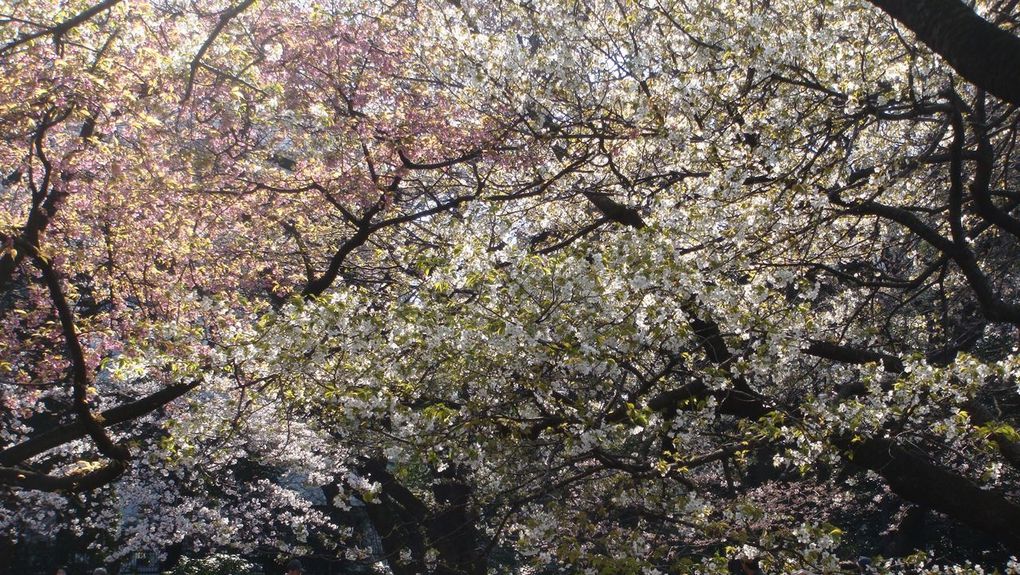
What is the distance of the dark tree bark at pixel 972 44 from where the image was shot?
3.85 metres

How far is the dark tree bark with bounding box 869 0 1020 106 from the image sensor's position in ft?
12.6

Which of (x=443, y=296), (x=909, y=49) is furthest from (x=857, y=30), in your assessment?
(x=443, y=296)

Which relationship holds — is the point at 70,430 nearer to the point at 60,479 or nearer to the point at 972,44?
the point at 60,479

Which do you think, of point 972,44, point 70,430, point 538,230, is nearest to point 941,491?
point 972,44

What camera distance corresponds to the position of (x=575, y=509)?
8.87 m

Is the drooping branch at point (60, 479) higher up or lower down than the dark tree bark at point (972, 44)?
lower down

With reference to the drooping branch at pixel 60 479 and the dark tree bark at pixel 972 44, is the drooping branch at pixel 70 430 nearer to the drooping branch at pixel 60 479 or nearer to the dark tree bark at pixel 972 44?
the drooping branch at pixel 60 479

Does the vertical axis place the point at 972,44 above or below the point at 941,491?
above

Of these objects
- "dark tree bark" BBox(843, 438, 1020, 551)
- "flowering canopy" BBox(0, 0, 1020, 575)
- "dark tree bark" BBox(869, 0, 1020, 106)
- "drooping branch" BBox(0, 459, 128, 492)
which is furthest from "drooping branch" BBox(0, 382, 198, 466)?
"dark tree bark" BBox(869, 0, 1020, 106)

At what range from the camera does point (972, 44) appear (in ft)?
13.1

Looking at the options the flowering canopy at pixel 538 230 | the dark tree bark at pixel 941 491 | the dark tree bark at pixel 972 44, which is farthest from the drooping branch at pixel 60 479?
A: the dark tree bark at pixel 972 44

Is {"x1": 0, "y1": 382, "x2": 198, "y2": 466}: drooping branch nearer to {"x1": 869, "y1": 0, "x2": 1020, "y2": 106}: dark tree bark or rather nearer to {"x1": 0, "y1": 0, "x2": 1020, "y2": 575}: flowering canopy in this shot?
{"x1": 0, "y1": 0, "x2": 1020, "y2": 575}: flowering canopy

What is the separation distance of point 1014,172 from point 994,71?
8.19 m

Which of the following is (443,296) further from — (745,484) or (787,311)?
(745,484)
